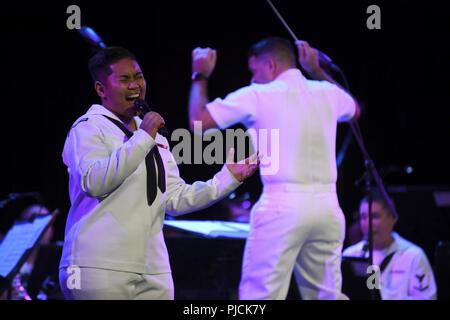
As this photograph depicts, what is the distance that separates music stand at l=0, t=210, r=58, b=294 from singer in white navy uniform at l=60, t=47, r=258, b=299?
56.5 inches

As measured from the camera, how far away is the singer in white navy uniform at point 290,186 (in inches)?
161

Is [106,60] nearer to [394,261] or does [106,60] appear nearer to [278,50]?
[278,50]

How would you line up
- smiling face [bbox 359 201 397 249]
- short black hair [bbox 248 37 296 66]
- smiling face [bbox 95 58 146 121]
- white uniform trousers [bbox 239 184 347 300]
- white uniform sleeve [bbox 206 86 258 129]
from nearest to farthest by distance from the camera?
smiling face [bbox 95 58 146 121]
white uniform trousers [bbox 239 184 347 300]
white uniform sleeve [bbox 206 86 258 129]
short black hair [bbox 248 37 296 66]
smiling face [bbox 359 201 397 249]

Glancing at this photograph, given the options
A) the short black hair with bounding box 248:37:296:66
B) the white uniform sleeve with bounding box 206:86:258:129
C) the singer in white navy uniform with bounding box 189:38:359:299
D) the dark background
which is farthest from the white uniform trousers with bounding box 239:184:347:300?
the dark background

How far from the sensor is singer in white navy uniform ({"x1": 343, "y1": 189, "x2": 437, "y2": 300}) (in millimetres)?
5645

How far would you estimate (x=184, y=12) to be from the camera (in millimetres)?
6445

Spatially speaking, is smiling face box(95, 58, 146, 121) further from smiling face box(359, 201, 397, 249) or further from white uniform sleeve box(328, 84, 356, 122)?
smiling face box(359, 201, 397, 249)

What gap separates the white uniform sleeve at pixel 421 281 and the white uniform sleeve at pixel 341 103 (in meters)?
1.77

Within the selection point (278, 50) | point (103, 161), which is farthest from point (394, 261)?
point (103, 161)

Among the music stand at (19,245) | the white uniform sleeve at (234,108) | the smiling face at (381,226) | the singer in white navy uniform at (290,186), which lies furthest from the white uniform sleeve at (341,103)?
the music stand at (19,245)

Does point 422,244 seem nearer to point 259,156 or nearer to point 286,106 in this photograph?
point 286,106

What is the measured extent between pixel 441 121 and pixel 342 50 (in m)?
2.01

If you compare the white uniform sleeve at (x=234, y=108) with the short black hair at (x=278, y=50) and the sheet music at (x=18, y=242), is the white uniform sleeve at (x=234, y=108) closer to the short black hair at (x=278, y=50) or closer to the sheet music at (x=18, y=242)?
the short black hair at (x=278, y=50)
